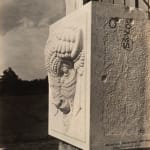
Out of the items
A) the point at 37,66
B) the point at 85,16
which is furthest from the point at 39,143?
the point at 85,16

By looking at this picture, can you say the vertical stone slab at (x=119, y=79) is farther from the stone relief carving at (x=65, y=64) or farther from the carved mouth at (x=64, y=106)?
the carved mouth at (x=64, y=106)

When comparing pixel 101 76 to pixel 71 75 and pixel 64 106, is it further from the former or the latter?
pixel 64 106

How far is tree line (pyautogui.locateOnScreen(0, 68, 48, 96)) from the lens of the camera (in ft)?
12.5

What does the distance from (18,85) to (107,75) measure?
231cm

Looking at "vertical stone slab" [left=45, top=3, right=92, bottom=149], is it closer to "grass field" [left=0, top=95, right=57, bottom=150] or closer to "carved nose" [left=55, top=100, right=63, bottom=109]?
"carved nose" [left=55, top=100, right=63, bottom=109]

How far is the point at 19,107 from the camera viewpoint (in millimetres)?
3779

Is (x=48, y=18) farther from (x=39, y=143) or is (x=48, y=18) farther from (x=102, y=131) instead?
(x=102, y=131)

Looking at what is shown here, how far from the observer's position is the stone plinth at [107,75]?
5.18ft

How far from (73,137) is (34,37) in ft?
7.39

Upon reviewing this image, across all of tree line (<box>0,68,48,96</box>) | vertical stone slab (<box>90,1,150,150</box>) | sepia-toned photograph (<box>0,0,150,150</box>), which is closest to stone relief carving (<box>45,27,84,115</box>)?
sepia-toned photograph (<box>0,0,150,150</box>)

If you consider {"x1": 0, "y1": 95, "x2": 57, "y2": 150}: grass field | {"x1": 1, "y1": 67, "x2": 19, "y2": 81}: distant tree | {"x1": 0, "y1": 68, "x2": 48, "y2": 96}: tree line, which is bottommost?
{"x1": 0, "y1": 95, "x2": 57, "y2": 150}: grass field

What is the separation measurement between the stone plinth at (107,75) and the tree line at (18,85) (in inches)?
79.6

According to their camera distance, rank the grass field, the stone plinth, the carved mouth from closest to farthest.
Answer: the stone plinth, the carved mouth, the grass field

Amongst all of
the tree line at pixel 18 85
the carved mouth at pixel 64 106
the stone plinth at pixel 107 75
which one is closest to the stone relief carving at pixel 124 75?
the stone plinth at pixel 107 75
